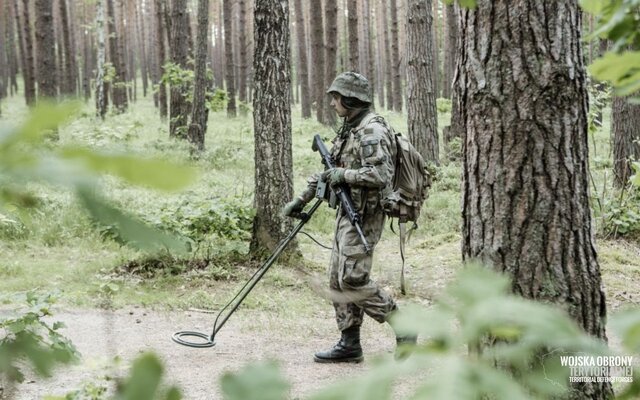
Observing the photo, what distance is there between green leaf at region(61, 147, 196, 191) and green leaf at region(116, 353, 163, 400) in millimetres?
145

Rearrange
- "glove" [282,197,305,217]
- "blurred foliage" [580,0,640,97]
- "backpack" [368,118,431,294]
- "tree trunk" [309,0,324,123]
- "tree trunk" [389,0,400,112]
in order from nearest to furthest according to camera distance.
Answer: "blurred foliage" [580,0,640,97] → "backpack" [368,118,431,294] → "glove" [282,197,305,217] → "tree trunk" [309,0,324,123] → "tree trunk" [389,0,400,112]

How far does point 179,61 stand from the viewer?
47.6 ft

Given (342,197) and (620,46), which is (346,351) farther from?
(620,46)

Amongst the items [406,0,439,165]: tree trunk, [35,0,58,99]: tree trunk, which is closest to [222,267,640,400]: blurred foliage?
[406,0,439,165]: tree trunk

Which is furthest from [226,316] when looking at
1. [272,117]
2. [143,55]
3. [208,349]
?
[143,55]

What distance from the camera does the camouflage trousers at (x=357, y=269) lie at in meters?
4.48

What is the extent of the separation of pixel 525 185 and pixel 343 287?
6.74ft

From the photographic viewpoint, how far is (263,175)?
22.1 feet

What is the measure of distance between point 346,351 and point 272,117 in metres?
2.85

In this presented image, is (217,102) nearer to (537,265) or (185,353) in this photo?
(185,353)

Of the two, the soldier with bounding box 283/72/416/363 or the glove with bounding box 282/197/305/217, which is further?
the glove with bounding box 282/197/305/217

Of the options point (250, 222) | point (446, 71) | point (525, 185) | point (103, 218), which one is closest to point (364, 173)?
point (525, 185)

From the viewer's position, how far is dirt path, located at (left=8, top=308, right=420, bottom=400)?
4297mm

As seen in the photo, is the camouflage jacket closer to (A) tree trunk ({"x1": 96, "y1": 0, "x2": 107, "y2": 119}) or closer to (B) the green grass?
(B) the green grass
